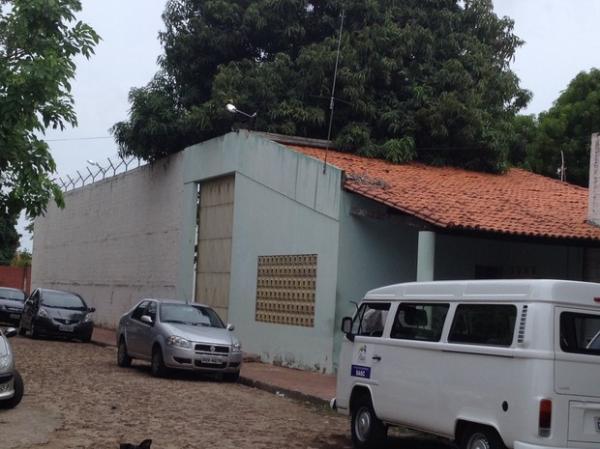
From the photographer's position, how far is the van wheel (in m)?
10.1

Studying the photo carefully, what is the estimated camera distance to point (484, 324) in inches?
334

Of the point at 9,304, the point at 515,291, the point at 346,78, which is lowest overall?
the point at 9,304

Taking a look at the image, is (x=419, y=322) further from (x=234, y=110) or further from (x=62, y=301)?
(x=62, y=301)

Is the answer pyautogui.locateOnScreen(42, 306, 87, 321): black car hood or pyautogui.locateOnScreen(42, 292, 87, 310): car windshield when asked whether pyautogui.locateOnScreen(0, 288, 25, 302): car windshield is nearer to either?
pyautogui.locateOnScreen(42, 292, 87, 310): car windshield

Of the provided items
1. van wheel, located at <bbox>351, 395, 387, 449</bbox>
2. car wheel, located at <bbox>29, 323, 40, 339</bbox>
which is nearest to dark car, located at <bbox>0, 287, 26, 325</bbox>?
car wheel, located at <bbox>29, 323, 40, 339</bbox>

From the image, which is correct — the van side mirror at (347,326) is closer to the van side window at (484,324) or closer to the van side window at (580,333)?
the van side window at (484,324)

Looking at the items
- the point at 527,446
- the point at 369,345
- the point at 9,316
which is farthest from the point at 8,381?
the point at 9,316

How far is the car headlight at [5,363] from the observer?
11.5 meters

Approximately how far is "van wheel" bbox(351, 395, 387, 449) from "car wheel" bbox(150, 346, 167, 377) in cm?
708

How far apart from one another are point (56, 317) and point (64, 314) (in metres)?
0.35

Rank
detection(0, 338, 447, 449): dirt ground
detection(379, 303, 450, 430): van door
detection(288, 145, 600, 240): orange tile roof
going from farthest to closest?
detection(288, 145, 600, 240): orange tile roof → detection(0, 338, 447, 449): dirt ground → detection(379, 303, 450, 430): van door

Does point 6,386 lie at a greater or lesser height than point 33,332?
greater

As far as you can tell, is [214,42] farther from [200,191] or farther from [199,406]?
[199,406]

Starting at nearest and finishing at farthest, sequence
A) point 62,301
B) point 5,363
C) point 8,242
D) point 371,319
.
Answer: point 371,319, point 5,363, point 62,301, point 8,242
